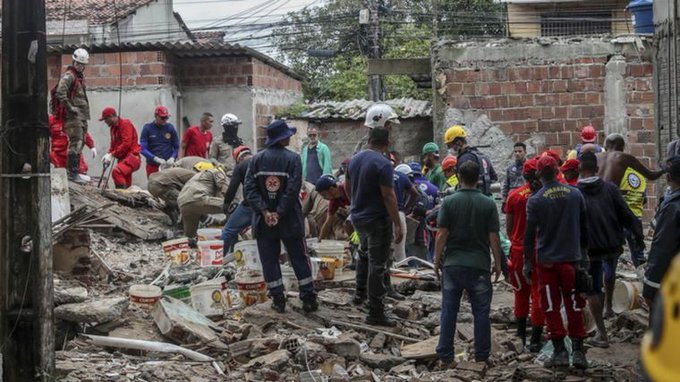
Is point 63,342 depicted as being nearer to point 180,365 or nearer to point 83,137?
point 180,365

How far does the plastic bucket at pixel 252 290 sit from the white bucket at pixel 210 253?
1.48m

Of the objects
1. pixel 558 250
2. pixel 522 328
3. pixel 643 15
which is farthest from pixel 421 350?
pixel 643 15

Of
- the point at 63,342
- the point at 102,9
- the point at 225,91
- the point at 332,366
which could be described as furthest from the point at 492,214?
the point at 102,9

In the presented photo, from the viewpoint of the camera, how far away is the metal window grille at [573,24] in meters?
30.6

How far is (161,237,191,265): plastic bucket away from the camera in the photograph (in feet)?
38.2

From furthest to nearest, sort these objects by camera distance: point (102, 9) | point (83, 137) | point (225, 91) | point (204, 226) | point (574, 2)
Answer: point (102, 9) → point (574, 2) → point (225, 91) → point (83, 137) → point (204, 226)

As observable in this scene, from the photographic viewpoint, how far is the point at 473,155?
33.9 ft

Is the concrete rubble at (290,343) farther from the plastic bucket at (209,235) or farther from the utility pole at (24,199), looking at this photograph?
the plastic bucket at (209,235)

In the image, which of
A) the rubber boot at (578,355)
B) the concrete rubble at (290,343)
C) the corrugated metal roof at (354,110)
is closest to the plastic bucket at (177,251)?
the concrete rubble at (290,343)

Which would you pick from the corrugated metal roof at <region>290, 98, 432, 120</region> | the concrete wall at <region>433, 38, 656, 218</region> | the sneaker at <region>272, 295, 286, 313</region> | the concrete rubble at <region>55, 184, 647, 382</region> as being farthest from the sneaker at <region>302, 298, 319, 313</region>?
the corrugated metal roof at <region>290, 98, 432, 120</region>

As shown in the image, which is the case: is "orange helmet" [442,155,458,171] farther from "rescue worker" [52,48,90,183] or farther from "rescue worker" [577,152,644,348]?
"rescue worker" [52,48,90,183]

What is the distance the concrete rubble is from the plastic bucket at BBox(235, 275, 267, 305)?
0.15 m

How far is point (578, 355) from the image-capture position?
7855 millimetres

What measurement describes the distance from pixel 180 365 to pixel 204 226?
5.71 metres
